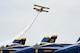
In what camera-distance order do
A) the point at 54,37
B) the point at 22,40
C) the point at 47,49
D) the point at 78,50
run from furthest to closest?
the point at 22,40 → the point at 54,37 → the point at 47,49 → the point at 78,50

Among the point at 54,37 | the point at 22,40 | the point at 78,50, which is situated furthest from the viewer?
the point at 22,40

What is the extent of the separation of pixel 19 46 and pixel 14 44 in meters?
2.38

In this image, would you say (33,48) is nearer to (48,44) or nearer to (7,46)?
(48,44)

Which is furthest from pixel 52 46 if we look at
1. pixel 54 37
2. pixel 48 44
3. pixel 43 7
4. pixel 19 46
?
pixel 43 7

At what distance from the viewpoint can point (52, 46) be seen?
8794 centimetres

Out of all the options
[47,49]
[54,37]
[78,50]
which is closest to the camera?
[78,50]

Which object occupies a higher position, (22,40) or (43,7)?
(43,7)

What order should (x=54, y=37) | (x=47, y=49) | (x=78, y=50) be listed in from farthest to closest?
(x=54, y=37)
(x=47, y=49)
(x=78, y=50)

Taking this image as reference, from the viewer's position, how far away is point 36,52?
85688 mm

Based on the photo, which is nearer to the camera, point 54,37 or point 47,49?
point 47,49

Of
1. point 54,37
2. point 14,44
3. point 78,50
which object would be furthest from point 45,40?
point 78,50

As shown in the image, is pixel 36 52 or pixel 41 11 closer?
pixel 36 52

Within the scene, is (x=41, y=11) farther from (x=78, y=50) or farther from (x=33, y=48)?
(x=78, y=50)

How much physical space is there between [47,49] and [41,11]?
20884 mm
